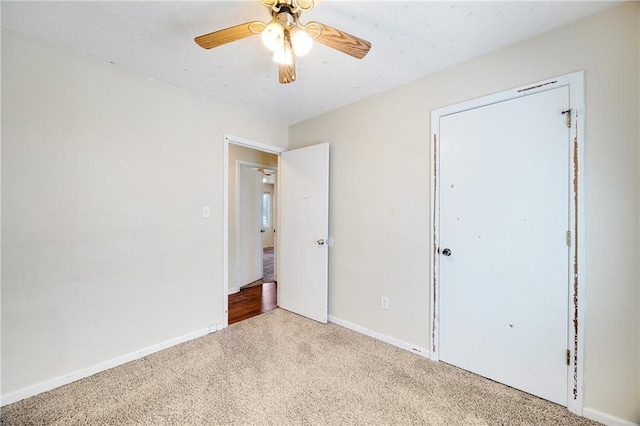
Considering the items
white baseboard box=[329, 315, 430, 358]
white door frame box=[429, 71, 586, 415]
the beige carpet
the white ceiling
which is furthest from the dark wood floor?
white door frame box=[429, 71, 586, 415]

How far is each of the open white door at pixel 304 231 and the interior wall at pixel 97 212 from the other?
83 centimetres

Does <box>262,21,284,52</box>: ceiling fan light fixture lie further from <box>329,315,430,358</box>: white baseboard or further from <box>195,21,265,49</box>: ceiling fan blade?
<box>329,315,430,358</box>: white baseboard

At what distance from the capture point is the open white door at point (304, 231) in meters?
2.82

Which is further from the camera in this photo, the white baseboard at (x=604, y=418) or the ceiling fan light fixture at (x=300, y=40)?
the white baseboard at (x=604, y=418)

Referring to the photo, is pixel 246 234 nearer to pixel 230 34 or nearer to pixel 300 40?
pixel 230 34

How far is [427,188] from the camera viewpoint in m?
2.16

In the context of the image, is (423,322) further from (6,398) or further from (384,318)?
(6,398)

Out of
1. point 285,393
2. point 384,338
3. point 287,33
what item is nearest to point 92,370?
point 285,393

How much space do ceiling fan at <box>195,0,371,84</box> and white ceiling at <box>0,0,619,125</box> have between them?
0.77 feet

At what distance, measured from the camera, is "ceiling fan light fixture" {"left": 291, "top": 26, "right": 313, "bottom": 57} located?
1.25 metres

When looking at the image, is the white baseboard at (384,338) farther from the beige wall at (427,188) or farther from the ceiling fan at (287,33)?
the ceiling fan at (287,33)

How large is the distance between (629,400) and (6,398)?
3.59 m

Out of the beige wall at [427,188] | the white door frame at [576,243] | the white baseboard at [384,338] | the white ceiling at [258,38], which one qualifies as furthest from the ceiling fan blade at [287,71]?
the white baseboard at [384,338]

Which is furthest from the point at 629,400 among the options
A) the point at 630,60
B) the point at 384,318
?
the point at 630,60
